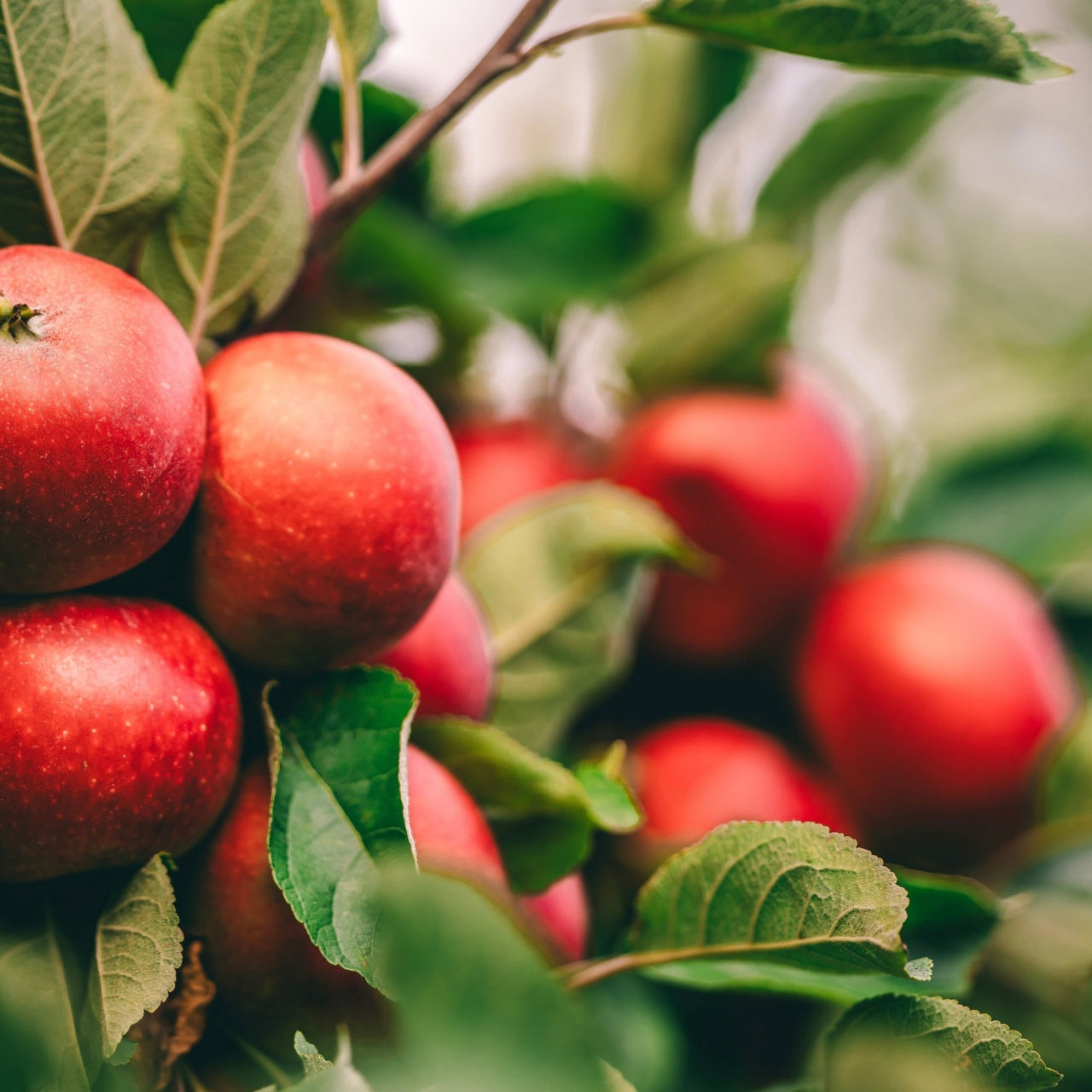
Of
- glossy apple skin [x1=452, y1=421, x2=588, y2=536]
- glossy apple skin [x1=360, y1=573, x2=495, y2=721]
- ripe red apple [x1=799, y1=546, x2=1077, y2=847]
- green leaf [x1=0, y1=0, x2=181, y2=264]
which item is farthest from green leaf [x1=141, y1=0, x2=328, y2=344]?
ripe red apple [x1=799, y1=546, x2=1077, y2=847]

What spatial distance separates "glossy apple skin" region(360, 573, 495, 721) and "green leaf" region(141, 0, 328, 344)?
0.11m

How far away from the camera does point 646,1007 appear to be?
44 centimetres

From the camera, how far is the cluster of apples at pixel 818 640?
0.54 m

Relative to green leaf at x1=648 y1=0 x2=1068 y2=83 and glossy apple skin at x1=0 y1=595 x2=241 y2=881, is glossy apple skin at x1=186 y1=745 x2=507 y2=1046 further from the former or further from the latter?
green leaf at x1=648 y1=0 x2=1068 y2=83

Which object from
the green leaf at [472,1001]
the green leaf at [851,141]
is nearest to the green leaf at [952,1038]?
the green leaf at [472,1001]

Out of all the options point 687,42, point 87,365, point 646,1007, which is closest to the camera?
point 87,365

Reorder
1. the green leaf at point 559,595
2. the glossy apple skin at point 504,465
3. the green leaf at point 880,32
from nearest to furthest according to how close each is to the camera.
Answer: the green leaf at point 880,32 → the green leaf at point 559,595 → the glossy apple skin at point 504,465

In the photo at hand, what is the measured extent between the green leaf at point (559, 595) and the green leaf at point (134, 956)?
0.69 ft

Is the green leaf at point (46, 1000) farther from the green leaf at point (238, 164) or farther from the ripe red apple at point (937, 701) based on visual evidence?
the ripe red apple at point (937, 701)

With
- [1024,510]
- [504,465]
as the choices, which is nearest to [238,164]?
[504,465]

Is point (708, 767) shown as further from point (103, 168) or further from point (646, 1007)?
point (103, 168)

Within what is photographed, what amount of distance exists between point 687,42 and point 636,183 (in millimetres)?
87

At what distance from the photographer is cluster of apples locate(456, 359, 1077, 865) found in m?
0.54

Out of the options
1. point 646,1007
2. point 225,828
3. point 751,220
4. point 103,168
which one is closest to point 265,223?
point 103,168
